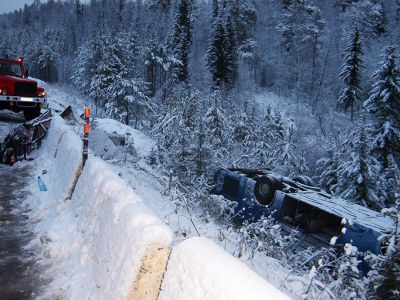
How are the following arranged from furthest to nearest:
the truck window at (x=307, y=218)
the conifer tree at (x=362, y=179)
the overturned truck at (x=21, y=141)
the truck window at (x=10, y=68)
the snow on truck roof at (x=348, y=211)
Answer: the conifer tree at (x=362, y=179)
the truck window at (x=10, y=68)
the overturned truck at (x=21, y=141)
the truck window at (x=307, y=218)
the snow on truck roof at (x=348, y=211)

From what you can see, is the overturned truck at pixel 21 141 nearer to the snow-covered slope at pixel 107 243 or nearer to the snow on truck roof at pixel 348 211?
the snow-covered slope at pixel 107 243

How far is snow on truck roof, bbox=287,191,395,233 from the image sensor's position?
333 inches

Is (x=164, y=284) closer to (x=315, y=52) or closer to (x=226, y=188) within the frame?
(x=226, y=188)

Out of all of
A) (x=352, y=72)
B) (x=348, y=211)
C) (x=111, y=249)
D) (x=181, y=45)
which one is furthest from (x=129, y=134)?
(x=181, y=45)

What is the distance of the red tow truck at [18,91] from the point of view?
53.0 feet

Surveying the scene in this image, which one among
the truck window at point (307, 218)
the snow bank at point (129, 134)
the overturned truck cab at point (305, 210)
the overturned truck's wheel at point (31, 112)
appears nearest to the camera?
the overturned truck cab at point (305, 210)

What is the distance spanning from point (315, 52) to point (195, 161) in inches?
1982

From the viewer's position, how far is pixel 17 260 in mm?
5391

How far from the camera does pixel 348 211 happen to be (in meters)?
9.46

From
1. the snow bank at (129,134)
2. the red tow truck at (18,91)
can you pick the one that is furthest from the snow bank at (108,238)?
the red tow truck at (18,91)

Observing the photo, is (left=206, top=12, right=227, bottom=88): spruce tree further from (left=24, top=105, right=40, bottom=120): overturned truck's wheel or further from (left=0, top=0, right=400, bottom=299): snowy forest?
(left=24, top=105, right=40, bottom=120): overturned truck's wheel

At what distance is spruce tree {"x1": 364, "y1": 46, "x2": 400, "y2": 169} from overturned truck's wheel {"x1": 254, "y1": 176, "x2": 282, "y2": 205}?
48.9ft

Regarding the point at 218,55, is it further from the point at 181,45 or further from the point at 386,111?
the point at 386,111

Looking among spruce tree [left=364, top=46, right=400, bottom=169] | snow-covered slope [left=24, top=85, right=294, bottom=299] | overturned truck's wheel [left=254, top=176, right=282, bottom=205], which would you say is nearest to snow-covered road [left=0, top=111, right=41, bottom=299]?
snow-covered slope [left=24, top=85, right=294, bottom=299]
